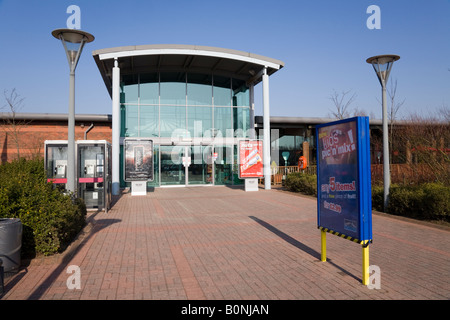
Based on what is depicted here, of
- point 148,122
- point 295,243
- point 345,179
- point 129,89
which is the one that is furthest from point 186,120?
point 345,179

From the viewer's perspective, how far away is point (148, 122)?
21.1 metres

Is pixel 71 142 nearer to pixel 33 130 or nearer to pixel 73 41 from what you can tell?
pixel 73 41

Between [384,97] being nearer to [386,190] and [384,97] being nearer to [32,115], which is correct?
[386,190]

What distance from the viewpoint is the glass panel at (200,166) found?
845 inches

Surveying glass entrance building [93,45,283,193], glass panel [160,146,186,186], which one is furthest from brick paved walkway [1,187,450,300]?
glass entrance building [93,45,283,193]

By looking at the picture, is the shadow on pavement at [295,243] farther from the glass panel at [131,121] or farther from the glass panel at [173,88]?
the glass panel at [173,88]

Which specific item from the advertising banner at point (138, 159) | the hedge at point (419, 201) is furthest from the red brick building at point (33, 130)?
the hedge at point (419, 201)

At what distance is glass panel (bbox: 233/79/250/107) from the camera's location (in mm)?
23000

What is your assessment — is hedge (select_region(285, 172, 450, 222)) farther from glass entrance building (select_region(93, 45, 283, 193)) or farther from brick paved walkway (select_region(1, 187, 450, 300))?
glass entrance building (select_region(93, 45, 283, 193))

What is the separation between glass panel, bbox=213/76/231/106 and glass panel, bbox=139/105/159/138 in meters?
4.06

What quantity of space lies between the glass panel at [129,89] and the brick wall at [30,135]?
10.2 feet

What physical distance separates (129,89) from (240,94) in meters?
7.14
